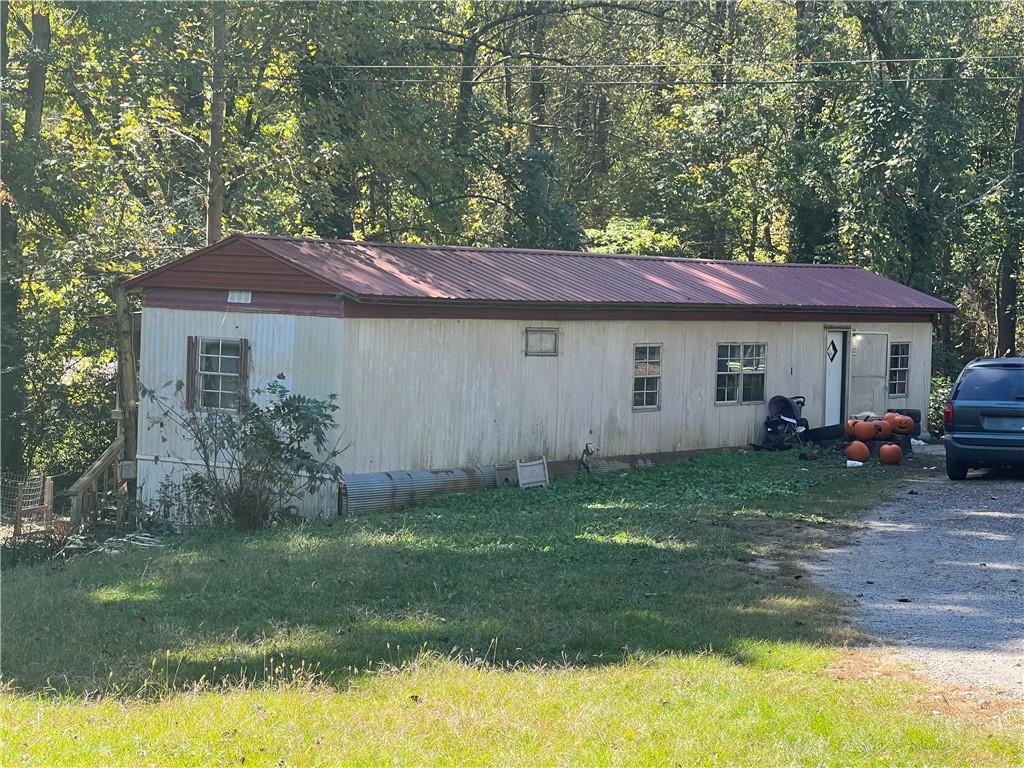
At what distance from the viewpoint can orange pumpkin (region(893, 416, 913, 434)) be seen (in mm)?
19641

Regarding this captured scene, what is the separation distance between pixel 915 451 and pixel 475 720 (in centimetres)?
1582

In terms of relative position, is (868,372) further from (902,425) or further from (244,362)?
(244,362)

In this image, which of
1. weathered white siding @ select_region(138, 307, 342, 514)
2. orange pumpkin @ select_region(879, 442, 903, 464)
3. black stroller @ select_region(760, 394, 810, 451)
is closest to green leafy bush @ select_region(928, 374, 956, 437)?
black stroller @ select_region(760, 394, 810, 451)


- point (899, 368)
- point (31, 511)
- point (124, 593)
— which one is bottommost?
point (31, 511)

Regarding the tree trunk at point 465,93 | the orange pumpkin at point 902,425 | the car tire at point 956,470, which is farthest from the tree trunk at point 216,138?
the car tire at point 956,470

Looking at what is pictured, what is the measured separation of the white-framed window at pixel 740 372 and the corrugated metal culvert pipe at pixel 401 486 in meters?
5.23

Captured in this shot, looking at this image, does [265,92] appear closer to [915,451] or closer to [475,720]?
[915,451]

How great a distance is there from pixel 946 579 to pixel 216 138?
52.3 feet

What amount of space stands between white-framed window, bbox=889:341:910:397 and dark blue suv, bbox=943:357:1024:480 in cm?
705

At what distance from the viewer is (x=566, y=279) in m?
18.2

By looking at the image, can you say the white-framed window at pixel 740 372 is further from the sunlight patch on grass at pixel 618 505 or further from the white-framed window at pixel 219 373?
the white-framed window at pixel 219 373

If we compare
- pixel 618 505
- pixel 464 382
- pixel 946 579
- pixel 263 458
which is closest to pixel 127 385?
pixel 263 458

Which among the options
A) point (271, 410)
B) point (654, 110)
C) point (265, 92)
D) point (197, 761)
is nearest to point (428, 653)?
point (197, 761)

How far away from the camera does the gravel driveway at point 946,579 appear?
25.0 ft
